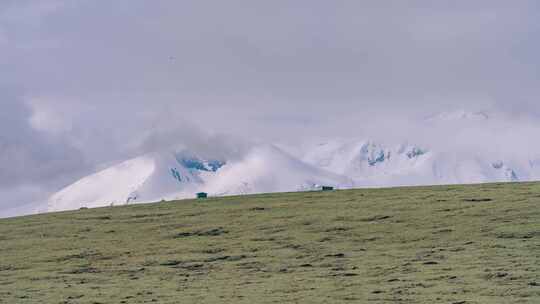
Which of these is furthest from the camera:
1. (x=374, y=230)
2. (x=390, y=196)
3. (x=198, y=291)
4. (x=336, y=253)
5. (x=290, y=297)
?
(x=390, y=196)

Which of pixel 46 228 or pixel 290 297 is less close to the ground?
pixel 46 228

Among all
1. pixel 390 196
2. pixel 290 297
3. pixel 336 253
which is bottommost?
pixel 290 297

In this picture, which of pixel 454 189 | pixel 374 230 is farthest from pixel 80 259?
pixel 454 189

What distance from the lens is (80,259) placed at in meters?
56.2

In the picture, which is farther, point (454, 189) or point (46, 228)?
point (454, 189)

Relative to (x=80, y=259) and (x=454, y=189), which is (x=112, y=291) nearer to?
(x=80, y=259)

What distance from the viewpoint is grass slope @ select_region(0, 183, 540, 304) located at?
42.9 metres

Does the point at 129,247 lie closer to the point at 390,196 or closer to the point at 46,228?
the point at 46,228

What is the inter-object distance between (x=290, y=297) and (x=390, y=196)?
3449cm

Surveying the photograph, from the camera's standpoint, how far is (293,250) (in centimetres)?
5488

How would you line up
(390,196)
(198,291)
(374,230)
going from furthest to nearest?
(390,196)
(374,230)
(198,291)

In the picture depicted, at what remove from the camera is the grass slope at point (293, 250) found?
42.9 meters

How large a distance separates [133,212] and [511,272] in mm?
37538

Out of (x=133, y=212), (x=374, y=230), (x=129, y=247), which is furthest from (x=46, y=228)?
(x=374, y=230)
